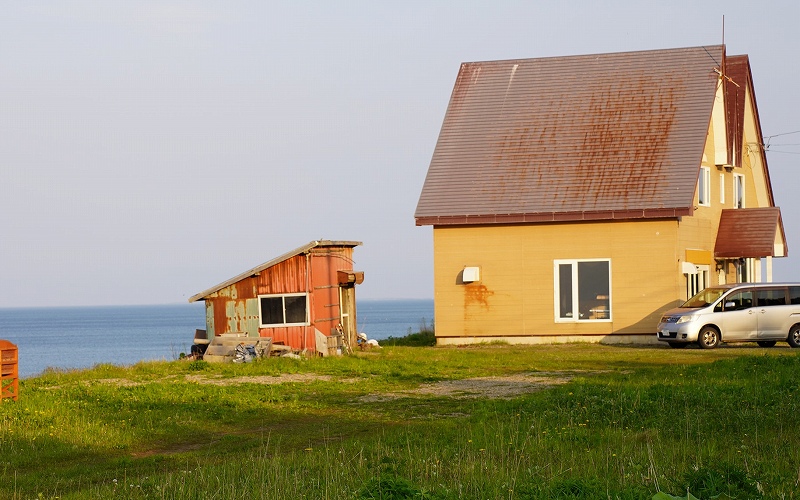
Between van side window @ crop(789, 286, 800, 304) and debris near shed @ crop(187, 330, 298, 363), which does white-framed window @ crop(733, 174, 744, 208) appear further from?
debris near shed @ crop(187, 330, 298, 363)

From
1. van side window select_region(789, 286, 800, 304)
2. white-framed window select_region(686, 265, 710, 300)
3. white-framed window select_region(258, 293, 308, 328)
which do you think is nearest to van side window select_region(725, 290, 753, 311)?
van side window select_region(789, 286, 800, 304)

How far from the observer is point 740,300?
30156mm

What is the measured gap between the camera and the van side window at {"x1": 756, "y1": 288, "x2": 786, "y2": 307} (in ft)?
98.0

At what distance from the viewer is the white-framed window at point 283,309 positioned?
29625mm

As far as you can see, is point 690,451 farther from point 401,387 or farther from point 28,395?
point 28,395

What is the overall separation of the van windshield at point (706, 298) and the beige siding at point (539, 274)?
1.22 m

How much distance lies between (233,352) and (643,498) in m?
20.1

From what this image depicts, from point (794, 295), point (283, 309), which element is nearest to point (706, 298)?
point (794, 295)

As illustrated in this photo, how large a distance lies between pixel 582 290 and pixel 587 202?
268 centimetres

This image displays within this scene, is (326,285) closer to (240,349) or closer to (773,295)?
(240,349)

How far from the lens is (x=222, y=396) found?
20.0 m

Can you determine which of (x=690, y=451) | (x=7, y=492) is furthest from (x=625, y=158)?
(x=7, y=492)

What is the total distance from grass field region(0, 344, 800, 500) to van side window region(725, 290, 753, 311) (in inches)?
203

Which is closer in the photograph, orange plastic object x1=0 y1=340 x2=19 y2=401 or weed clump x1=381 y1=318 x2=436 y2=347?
orange plastic object x1=0 y1=340 x2=19 y2=401
